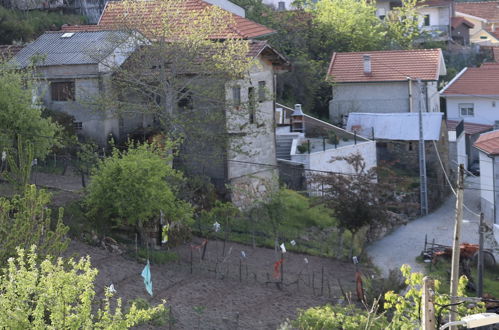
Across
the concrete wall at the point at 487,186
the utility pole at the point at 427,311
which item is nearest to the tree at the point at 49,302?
the utility pole at the point at 427,311

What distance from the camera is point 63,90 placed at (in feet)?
103

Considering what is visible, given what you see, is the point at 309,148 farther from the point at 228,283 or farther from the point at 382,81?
the point at 228,283

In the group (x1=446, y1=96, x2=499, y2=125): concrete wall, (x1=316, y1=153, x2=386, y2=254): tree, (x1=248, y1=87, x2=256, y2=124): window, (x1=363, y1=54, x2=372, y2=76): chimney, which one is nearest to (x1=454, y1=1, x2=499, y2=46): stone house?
(x1=446, y1=96, x2=499, y2=125): concrete wall

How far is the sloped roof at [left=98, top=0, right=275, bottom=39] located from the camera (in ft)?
95.1

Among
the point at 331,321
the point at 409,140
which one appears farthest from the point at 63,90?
the point at 331,321

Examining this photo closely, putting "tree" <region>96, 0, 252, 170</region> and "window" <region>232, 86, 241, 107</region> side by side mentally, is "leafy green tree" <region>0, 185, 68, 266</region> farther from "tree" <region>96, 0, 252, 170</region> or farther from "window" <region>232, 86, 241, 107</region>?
"window" <region>232, 86, 241, 107</region>

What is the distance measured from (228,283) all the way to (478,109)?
1101 inches

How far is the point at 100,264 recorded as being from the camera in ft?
73.3

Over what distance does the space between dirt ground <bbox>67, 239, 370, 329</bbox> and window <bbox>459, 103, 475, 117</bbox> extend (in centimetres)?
2339

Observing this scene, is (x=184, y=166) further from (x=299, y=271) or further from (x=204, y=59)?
(x=299, y=271)

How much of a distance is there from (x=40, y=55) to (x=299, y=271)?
483 inches

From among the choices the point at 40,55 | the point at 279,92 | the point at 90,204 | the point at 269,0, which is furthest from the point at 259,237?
the point at 269,0

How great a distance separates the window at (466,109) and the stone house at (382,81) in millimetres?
2307

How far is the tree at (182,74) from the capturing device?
92.6ft
